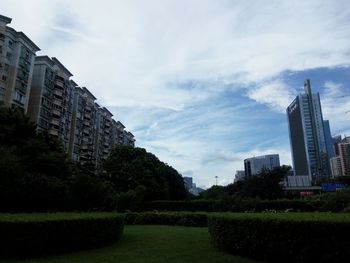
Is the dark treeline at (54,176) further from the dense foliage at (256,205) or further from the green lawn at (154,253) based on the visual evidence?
the green lawn at (154,253)

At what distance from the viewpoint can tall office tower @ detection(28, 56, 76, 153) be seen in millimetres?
58219

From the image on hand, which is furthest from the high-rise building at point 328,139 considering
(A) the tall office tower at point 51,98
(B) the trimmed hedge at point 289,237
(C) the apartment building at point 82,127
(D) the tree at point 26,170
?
(B) the trimmed hedge at point 289,237

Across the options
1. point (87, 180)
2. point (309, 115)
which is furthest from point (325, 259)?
point (309, 115)

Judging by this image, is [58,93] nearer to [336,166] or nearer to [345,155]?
[345,155]

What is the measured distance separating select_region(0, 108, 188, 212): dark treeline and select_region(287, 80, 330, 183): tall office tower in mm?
42944

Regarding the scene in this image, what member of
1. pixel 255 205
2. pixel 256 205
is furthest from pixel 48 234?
pixel 256 205

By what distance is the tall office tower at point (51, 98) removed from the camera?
58.2 meters

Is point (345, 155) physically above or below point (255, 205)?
above

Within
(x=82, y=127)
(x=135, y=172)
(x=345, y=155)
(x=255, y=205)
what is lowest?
(x=255, y=205)

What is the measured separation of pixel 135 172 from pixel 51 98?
24.8 m

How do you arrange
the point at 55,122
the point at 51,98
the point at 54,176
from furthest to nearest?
→ the point at 55,122 < the point at 51,98 < the point at 54,176

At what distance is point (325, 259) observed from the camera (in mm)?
7246

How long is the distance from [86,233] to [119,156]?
39767mm

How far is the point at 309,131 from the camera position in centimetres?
8250
